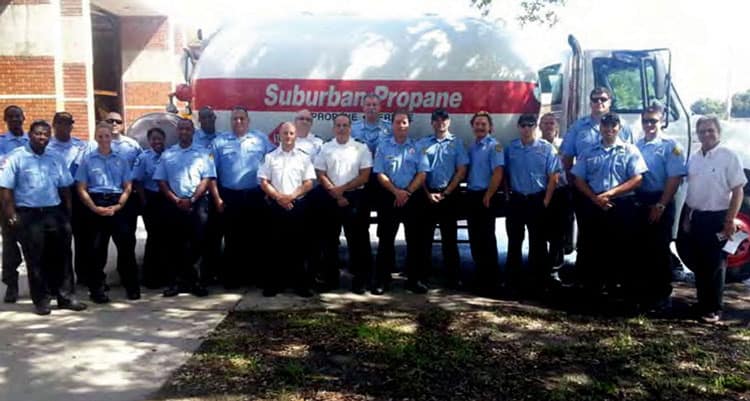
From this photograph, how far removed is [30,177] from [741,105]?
47.1 m

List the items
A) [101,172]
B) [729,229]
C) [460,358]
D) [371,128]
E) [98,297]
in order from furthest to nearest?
[371,128] < [98,297] < [101,172] < [729,229] < [460,358]

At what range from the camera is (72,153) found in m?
6.49

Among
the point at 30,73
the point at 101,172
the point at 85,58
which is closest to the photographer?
the point at 101,172

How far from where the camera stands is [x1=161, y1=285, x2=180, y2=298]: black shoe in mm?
6586

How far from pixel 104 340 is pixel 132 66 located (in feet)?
44.3

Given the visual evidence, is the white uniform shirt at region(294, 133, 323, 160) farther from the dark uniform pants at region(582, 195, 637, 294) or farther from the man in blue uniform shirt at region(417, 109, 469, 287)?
the dark uniform pants at region(582, 195, 637, 294)

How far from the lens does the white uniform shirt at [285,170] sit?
6410 mm

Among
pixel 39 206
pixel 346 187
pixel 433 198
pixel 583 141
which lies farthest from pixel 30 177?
pixel 583 141

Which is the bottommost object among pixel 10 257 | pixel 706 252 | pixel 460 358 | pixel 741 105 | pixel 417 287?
pixel 460 358

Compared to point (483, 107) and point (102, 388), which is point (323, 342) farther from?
point (483, 107)

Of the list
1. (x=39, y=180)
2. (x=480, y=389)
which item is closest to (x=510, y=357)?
(x=480, y=389)

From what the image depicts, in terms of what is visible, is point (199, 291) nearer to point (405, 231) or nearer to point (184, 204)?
point (184, 204)

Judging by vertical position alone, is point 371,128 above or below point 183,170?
above

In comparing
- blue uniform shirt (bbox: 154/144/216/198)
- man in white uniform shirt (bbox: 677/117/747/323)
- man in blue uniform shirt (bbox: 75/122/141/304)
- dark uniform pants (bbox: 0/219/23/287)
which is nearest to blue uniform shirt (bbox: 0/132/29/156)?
dark uniform pants (bbox: 0/219/23/287)
